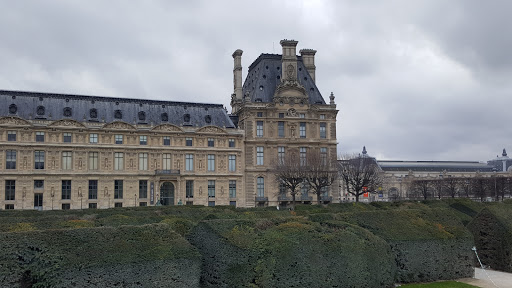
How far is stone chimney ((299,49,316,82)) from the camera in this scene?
260ft

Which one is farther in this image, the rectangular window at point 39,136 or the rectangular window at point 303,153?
the rectangular window at point 303,153

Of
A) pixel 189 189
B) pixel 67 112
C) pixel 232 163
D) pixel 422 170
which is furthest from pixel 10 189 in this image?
pixel 422 170

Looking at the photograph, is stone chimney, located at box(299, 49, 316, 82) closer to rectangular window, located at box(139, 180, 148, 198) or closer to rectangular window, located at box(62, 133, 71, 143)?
rectangular window, located at box(139, 180, 148, 198)

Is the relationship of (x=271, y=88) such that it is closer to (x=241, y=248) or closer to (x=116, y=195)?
(x=116, y=195)

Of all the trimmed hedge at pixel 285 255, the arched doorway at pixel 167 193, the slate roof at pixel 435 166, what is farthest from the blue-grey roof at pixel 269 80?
the slate roof at pixel 435 166

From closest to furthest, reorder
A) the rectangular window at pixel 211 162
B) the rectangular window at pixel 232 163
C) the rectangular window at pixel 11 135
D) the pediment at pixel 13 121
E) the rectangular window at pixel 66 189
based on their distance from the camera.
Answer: the pediment at pixel 13 121, the rectangular window at pixel 11 135, the rectangular window at pixel 66 189, the rectangular window at pixel 211 162, the rectangular window at pixel 232 163

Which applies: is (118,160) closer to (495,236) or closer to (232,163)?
(232,163)

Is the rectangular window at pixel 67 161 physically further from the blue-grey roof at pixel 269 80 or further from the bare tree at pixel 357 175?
the bare tree at pixel 357 175

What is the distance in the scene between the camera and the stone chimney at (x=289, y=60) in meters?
73.2

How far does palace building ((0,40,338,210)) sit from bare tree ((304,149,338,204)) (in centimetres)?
171

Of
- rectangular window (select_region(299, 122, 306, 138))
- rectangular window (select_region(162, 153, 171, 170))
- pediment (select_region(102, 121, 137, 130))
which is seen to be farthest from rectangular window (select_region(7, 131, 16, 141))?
rectangular window (select_region(299, 122, 306, 138))

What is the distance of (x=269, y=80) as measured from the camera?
248 feet

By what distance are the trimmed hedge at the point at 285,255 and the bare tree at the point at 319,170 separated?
42977 millimetres

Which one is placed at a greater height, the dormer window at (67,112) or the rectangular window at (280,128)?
the dormer window at (67,112)
